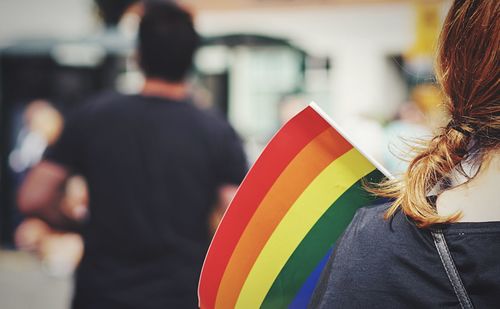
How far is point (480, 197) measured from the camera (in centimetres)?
91

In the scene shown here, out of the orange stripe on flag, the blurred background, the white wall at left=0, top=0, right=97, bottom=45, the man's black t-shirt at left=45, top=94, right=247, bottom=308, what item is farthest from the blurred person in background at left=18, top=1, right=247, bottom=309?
the white wall at left=0, top=0, right=97, bottom=45

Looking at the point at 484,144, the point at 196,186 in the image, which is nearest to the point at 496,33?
the point at 484,144

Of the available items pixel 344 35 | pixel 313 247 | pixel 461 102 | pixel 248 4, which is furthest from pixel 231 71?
pixel 461 102

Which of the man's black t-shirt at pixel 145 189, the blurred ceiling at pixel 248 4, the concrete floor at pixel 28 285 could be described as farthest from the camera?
the blurred ceiling at pixel 248 4

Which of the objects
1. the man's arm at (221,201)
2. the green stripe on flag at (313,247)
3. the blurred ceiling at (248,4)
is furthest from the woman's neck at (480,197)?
the blurred ceiling at (248,4)

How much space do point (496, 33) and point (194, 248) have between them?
4.34ft

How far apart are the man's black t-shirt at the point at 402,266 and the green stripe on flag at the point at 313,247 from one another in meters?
0.13

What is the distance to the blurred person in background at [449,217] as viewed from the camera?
2.90 ft

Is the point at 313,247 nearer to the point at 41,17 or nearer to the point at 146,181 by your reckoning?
the point at 146,181

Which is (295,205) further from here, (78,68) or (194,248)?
(78,68)

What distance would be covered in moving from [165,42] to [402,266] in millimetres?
1462

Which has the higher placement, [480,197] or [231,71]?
[480,197]

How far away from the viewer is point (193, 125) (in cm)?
215

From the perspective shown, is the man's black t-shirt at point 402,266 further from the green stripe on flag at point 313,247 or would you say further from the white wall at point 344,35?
the white wall at point 344,35
